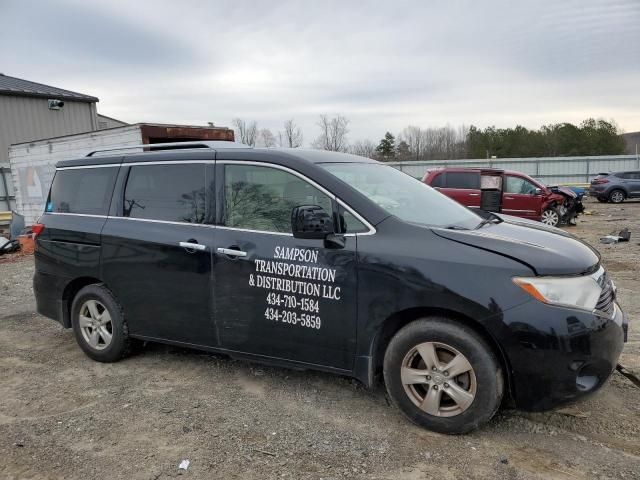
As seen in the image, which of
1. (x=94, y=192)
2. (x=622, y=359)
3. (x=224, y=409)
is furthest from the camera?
(x=94, y=192)

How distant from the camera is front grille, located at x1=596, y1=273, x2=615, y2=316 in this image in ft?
9.21

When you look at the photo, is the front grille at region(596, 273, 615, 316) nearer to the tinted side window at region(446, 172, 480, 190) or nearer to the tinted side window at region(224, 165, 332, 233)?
the tinted side window at region(224, 165, 332, 233)

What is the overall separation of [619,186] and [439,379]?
24.3 metres

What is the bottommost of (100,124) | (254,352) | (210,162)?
(254,352)

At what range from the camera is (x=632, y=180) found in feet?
74.9

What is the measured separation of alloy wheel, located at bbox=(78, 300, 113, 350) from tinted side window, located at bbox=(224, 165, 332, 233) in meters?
1.63

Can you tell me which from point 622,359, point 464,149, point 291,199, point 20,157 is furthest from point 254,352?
point 464,149

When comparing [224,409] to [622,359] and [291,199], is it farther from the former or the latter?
[622,359]

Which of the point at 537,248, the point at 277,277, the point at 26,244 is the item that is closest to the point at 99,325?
the point at 277,277

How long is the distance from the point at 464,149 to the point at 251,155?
61639mm

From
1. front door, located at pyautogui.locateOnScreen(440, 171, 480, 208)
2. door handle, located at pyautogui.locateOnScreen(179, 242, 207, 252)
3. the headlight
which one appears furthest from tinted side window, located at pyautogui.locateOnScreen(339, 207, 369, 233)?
front door, located at pyautogui.locateOnScreen(440, 171, 480, 208)

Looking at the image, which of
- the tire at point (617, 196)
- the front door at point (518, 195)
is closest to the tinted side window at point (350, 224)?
the front door at point (518, 195)

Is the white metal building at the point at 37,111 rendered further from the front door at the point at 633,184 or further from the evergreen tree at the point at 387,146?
the evergreen tree at the point at 387,146

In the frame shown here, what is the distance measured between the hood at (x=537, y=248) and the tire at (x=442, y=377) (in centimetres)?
52
